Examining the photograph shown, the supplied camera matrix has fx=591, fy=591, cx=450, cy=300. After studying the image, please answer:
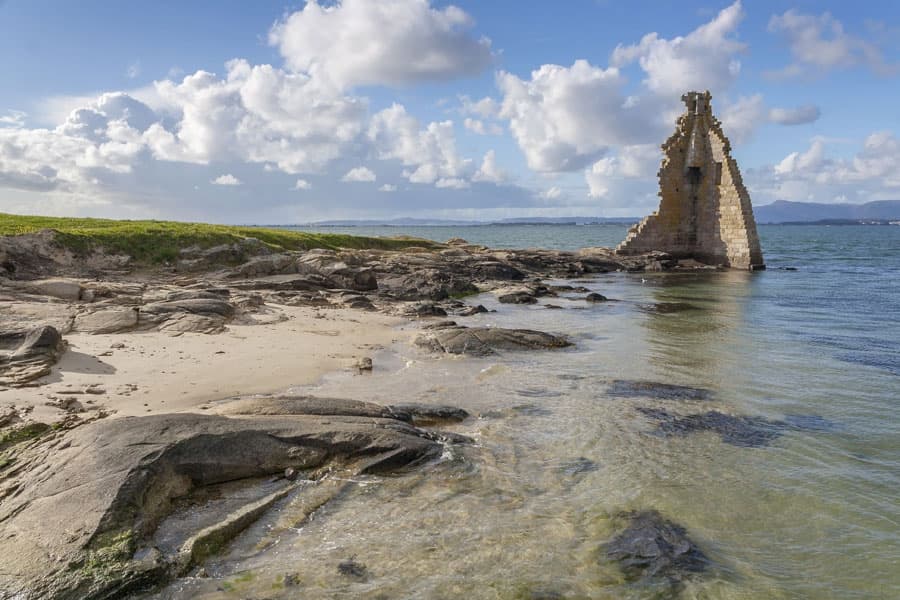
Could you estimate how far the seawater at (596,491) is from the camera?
211 inches

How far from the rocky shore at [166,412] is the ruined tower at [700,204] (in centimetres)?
2818

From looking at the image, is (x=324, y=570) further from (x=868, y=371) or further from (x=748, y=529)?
(x=868, y=371)

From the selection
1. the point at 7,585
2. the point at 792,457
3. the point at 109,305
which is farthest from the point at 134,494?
the point at 109,305

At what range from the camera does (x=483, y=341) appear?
15086mm

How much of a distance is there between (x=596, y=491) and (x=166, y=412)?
6072 mm

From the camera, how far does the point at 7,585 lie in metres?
4.45

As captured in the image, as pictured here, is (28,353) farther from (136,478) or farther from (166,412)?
(136,478)

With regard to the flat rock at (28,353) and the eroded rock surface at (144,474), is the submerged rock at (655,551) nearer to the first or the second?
the eroded rock surface at (144,474)

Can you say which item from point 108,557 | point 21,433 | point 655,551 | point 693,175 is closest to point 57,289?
point 21,433

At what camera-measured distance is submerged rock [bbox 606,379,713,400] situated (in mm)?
11281

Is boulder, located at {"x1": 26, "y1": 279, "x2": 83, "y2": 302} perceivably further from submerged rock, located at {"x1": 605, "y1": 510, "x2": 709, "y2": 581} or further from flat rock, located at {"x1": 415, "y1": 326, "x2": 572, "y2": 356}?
submerged rock, located at {"x1": 605, "y1": 510, "x2": 709, "y2": 581}

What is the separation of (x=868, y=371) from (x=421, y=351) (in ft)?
33.5

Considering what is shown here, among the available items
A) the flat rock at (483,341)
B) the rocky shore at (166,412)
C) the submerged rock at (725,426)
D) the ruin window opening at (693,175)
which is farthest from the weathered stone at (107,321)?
the ruin window opening at (693,175)

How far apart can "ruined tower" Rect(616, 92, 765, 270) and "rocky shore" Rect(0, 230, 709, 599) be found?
92.4 feet
